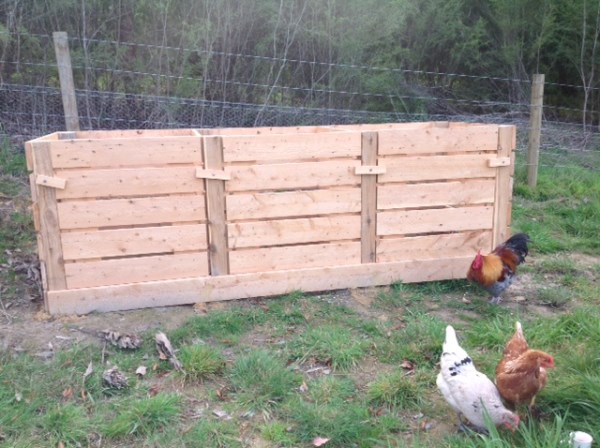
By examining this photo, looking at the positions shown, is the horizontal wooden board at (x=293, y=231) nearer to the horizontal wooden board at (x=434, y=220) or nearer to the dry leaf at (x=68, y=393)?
the horizontal wooden board at (x=434, y=220)

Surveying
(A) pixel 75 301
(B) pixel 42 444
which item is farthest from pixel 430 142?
(B) pixel 42 444

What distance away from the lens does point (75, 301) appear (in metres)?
4.19

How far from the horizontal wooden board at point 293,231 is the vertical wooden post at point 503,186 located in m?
1.18

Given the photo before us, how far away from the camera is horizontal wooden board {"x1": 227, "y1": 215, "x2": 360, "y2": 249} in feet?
14.5

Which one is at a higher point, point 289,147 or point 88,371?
point 289,147

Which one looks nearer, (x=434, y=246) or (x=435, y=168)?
(x=435, y=168)

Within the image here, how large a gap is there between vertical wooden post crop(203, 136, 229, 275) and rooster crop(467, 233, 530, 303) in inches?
71.4

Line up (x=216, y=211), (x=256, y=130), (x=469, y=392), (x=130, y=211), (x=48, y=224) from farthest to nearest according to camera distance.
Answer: (x=256, y=130)
(x=216, y=211)
(x=130, y=211)
(x=48, y=224)
(x=469, y=392)

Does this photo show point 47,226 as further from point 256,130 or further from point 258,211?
point 256,130

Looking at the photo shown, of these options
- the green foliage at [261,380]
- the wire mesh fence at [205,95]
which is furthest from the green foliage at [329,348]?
the wire mesh fence at [205,95]

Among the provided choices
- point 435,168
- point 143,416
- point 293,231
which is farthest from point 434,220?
point 143,416

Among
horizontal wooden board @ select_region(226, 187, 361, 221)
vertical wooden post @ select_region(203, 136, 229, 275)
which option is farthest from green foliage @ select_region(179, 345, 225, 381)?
horizontal wooden board @ select_region(226, 187, 361, 221)

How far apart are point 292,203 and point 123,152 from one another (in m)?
1.24

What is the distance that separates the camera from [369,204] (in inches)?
183
